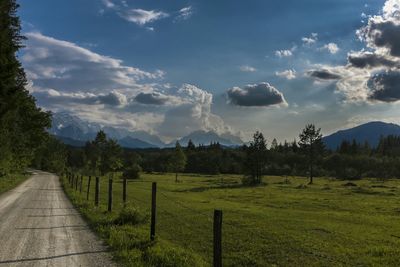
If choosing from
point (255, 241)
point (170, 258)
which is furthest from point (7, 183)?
point (170, 258)

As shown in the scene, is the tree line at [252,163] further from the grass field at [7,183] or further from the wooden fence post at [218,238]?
the wooden fence post at [218,238]

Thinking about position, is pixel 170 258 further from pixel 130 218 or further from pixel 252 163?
pixel 252 163

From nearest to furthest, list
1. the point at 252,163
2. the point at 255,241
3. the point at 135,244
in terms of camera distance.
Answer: the point at 135,244 < the point at 255,241 < the point at 252,163

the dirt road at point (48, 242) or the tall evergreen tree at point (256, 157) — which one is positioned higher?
the tall evergreen tree at point (256, 157)

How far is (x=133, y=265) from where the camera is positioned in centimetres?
1202

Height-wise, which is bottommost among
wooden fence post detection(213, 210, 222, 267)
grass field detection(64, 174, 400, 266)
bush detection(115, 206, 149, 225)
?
grass field detection(64, 174, 400, 266)

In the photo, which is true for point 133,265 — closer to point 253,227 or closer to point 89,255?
point 89,255

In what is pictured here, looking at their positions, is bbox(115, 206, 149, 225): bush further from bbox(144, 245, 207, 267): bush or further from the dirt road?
bbox(144, 245, 207, 267): bush

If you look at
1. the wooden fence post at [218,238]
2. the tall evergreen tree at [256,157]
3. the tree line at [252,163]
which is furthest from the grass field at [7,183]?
the tall evergreen tree at [256,157]

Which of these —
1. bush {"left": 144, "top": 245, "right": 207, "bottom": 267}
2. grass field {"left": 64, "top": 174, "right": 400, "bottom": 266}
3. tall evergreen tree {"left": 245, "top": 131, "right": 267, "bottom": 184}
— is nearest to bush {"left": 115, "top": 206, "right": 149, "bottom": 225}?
grass field {"left": 64, "top": 174, "right": 400, "bottom": 266}

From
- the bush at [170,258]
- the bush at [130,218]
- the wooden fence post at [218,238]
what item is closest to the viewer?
the wooden fence post at [218,238]

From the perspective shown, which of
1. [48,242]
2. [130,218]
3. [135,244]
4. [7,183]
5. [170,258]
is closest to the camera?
[170,258]

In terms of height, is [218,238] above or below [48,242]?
above

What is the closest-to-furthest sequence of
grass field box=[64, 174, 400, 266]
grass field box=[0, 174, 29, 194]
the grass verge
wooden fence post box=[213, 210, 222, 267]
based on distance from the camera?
wooden fence post box=[213, 210, 222, 267] < the grass verge < grass field box=[64, 174, 400, 266] < grass field box=[0, 174, 29, 194]
